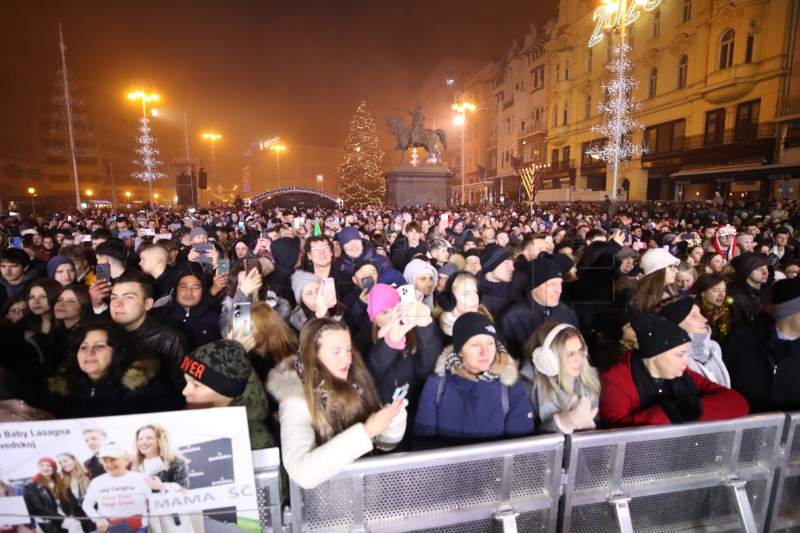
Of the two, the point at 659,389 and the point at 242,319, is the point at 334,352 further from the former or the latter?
the point at 659,389

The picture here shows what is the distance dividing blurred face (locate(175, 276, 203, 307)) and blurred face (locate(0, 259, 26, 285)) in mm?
2666

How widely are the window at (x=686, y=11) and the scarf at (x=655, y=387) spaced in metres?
36.9

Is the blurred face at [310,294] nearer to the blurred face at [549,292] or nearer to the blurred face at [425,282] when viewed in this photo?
the blurred face at [425,282]

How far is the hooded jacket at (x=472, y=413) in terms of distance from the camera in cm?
266

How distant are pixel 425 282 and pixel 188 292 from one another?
102 inches

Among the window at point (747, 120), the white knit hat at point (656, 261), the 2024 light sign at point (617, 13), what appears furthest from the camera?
the window at point (747, 120)

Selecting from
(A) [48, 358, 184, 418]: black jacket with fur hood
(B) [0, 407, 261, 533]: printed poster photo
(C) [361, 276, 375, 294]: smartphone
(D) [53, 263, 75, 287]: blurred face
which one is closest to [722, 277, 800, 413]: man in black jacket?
(C) [361, 276, 375, 294]: smartphone

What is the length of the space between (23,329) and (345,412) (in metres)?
3.52

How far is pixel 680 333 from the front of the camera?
8.98ft

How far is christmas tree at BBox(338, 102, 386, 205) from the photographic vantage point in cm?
4819

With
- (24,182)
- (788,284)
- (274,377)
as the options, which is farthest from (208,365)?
(24,182)

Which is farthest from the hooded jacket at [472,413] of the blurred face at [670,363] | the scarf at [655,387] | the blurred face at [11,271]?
the blurred face at [11,271]

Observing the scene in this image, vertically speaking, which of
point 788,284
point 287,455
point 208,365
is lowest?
point 287,455

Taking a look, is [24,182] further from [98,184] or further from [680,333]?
[680,333]
